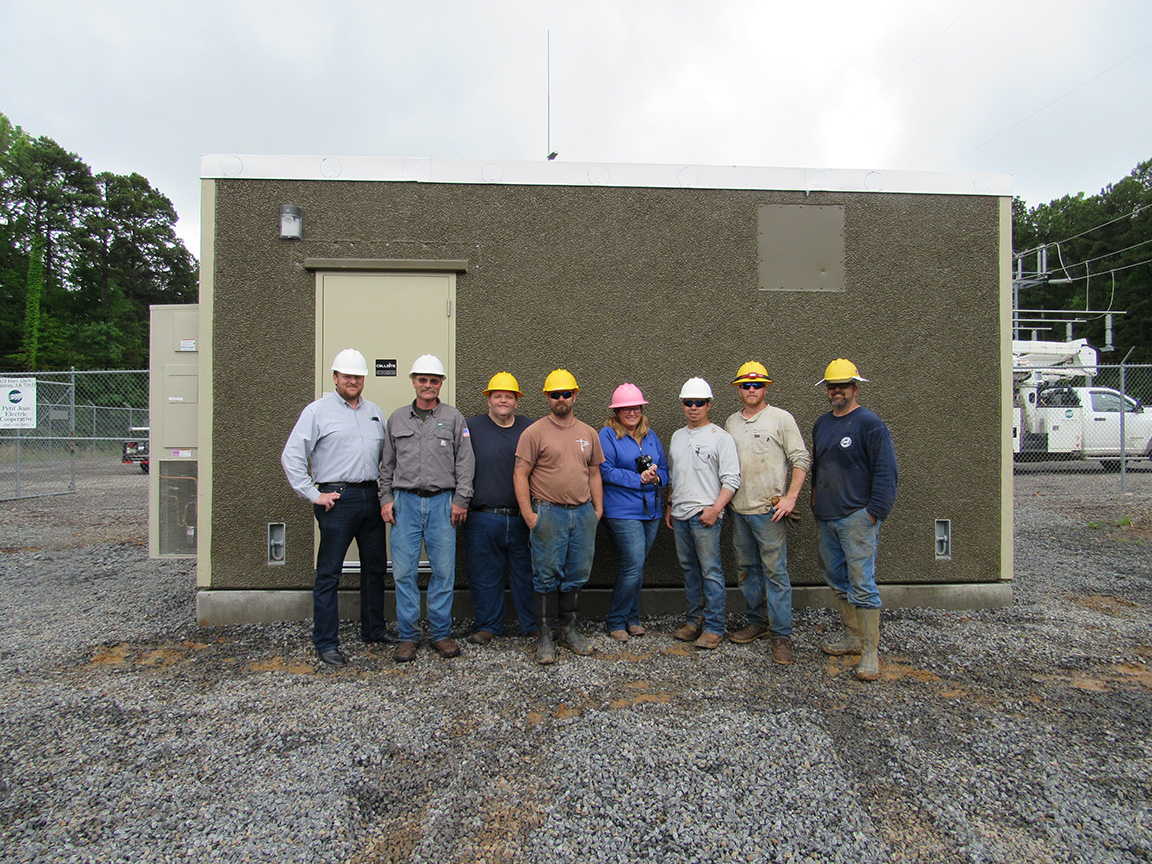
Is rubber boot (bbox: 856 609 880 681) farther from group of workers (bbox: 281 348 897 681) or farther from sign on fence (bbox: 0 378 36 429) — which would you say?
sign on fence (bbox: 0 378 36 429)

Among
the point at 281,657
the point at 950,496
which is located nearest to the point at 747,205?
the point at 950,496

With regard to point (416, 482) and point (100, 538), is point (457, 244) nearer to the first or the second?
point (416, 482)

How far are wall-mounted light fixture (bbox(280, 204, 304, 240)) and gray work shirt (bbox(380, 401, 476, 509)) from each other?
1638 millimetres

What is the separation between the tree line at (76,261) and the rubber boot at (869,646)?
40507mm

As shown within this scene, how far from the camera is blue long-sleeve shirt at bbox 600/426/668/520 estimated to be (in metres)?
4.23

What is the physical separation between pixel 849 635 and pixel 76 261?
160 feet

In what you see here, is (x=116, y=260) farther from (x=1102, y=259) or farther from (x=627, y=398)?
(x=1102, y=259)

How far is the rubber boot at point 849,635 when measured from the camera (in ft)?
13.1

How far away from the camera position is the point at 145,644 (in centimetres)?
429

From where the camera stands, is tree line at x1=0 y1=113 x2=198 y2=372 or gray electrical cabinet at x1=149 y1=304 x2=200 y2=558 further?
tree line at x1=0 y1=113 x2=198 y2=372

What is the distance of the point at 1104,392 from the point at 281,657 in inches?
651

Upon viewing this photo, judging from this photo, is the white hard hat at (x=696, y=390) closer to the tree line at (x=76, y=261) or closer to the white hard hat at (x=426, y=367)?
the white hard hat at (x=426, y=367)

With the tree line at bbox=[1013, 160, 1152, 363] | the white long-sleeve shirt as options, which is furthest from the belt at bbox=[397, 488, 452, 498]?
the tree line at bbox=[1013, 160, 1152, 363]

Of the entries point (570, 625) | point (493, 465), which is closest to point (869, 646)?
point (570, 625)
